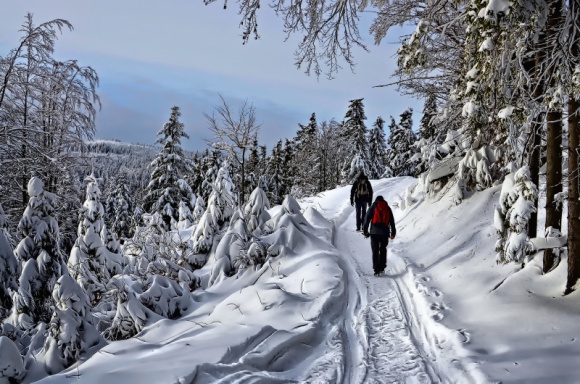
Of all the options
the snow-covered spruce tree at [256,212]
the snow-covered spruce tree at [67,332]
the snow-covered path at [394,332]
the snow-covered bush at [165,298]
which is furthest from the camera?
the snow-covered spruce tree at [256,212]

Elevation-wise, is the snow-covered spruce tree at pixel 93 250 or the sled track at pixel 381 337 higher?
the snow-covered spruce tree at pixel 93 250

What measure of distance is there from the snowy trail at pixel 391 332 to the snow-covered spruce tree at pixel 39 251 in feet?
17.4

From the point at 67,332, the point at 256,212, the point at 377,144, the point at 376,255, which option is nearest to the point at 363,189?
the point at 256,212

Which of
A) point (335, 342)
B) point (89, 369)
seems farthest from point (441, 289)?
point (89, 369)

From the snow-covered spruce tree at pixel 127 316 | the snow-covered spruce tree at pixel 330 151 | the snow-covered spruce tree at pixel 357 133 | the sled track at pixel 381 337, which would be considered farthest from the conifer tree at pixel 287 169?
the snow-covered spruce tree at pixel 127 316

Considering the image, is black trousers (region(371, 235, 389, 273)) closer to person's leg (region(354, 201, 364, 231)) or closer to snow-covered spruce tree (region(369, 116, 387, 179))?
person's leg (region(354, 201, 364, 231))

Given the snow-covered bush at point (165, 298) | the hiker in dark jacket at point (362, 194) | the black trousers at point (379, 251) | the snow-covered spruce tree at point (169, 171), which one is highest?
the snow-covered spruce tree at point (169, 171)

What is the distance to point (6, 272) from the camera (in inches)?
275

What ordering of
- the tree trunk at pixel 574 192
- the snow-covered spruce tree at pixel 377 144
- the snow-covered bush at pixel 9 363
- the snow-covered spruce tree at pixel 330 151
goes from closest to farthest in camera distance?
the snow-covered bush at pixel 9 363
the tree trunk at pixel 574 192
the snow-covered spruce tree at pixel 330 151
the snow-covered spruce tree at pixel 377 144

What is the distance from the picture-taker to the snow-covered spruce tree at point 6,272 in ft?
22.5

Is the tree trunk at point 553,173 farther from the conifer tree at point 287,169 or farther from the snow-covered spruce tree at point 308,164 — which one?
the conifer tree at point 287,169

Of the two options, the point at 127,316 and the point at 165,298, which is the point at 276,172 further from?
the point at 127,316

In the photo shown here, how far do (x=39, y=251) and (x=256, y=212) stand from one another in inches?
202

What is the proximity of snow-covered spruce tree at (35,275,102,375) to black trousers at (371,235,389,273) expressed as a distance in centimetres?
581
